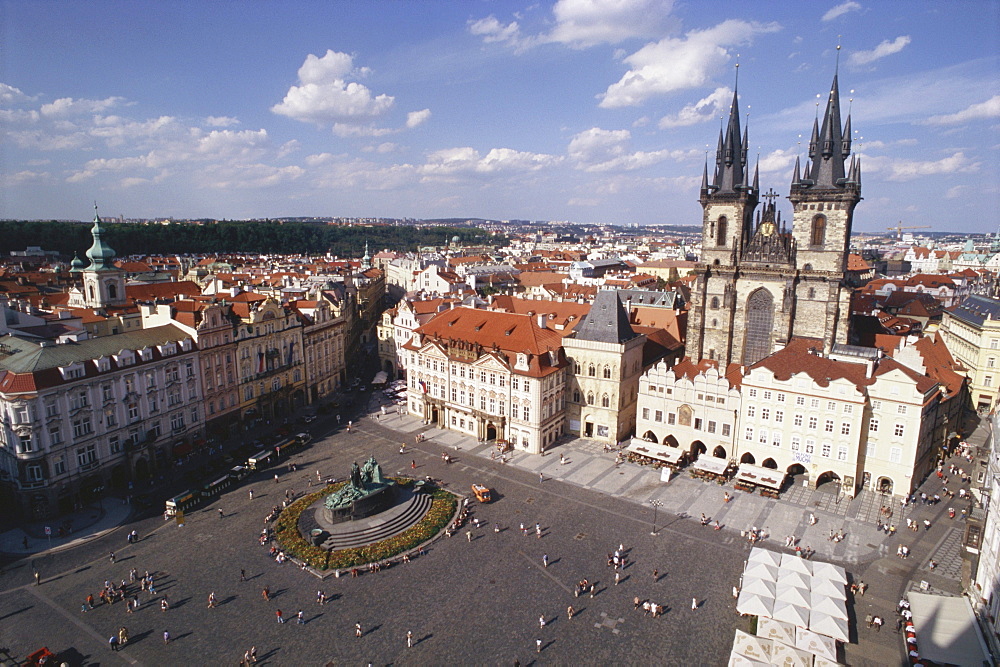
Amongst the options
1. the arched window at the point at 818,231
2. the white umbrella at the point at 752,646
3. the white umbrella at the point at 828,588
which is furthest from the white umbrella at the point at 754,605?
the arched window at the point at 818,231

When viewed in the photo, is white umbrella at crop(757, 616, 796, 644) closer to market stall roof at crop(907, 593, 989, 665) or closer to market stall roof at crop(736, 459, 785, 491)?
market stall roof at crop(907, 593, 989, 665)

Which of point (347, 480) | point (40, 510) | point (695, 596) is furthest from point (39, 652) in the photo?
point (695, 596)

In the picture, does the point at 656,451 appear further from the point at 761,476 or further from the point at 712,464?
the point at 761,476

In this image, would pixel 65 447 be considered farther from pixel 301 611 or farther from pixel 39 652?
pixel 301 611

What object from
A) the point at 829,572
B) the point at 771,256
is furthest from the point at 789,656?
the point at 771,256

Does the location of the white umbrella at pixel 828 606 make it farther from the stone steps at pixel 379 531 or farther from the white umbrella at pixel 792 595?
the stone steps at pixel 379 531

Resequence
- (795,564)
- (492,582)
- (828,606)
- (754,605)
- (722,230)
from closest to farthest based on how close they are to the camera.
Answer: (828,606) → (754,605) → (795,564) → (492,582) → (722,230)
